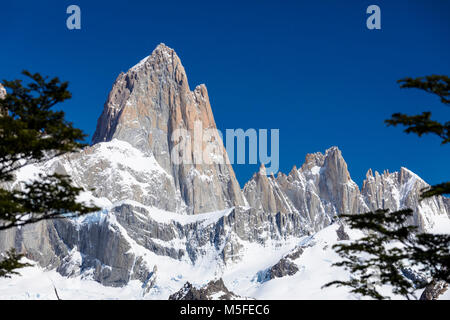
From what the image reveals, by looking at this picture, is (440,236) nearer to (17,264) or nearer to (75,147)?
(75,147)
